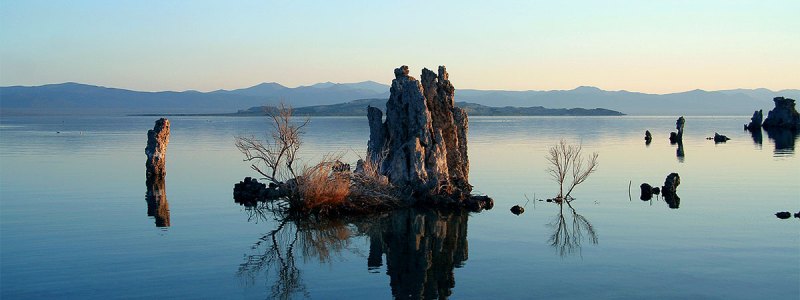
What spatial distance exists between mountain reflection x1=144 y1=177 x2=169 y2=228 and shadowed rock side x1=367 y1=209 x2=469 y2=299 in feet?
20.7

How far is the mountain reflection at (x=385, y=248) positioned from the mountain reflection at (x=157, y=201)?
249cm

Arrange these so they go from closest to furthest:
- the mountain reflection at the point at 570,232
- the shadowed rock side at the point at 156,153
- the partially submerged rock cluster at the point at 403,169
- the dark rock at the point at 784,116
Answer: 1. the mountain reflection at the point at 570,232
2. the partially submerged rock cluster at the point at 403,169
3. the shadowed rock side at the point at 156,153
4. the dark rock at the point at 784,116

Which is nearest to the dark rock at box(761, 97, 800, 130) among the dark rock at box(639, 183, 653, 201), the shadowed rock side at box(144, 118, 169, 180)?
the dark rock at box(639, 183, 653, 201)

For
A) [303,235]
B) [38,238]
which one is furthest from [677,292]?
[38,238]

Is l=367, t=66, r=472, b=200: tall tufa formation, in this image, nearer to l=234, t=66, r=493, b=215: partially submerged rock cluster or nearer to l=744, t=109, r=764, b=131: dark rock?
l=234, t=66, r=493, b=215: partially submerged rock cluster

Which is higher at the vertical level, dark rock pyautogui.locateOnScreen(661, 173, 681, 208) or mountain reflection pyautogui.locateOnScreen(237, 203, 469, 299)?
dark rock pyautogui.locateOnScreen(661, 173, 681, 208)

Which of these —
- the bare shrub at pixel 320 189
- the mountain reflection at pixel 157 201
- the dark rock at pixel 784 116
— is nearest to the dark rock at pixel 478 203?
the bare shrub at pixel 320 189

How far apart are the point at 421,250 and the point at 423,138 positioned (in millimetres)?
8189

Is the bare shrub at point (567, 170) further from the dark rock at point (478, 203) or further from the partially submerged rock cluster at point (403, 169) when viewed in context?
the partially submerged rock cluster at point (403, 169)

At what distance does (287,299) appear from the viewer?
14.2 metres

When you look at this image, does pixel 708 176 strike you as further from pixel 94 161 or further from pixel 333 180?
pixel 94 161

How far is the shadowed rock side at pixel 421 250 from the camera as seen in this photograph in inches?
597

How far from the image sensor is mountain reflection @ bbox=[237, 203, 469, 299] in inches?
605

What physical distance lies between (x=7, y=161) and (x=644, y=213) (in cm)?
3340
